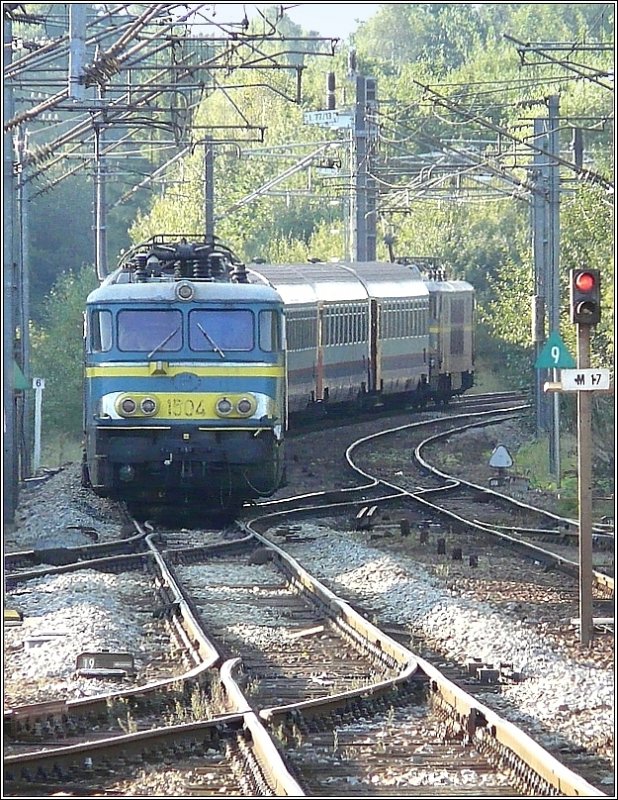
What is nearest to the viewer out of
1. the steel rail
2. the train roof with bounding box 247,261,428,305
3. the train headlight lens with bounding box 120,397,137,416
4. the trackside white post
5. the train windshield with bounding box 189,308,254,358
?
the steel rail

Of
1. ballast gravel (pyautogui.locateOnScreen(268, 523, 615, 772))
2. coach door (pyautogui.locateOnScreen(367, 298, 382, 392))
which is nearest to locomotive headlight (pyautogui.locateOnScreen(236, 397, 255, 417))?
ballast gravel (pyautogui.locateOnScreen(268, 523, 615, 772))

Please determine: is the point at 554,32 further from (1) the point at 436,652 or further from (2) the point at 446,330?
(1) the point at 436,652

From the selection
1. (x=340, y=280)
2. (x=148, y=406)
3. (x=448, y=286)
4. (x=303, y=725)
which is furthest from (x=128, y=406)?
(x=448, y=286)

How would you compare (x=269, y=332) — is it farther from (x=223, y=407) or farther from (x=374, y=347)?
(x=374, y=347)

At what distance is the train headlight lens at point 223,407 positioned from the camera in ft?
50.8

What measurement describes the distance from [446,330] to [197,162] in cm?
1824

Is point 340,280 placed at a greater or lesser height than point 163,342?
greater

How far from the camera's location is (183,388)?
1550 centimetres

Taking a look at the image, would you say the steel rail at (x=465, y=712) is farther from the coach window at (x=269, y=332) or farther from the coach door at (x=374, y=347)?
the coach door at (x=374, y=347)

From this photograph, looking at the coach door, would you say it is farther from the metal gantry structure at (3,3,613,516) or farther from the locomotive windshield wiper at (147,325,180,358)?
Result: the locomotive windshield wiper at (147,325,180,358)

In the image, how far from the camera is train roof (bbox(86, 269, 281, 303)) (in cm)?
1579

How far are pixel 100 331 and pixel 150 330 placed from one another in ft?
1.64

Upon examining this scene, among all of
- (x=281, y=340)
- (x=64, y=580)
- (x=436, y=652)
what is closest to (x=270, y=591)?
(x=64, y=580)

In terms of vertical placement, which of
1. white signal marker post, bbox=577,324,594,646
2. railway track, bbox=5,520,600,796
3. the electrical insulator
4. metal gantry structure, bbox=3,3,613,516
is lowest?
railway track, bbox=5,520,600,796
